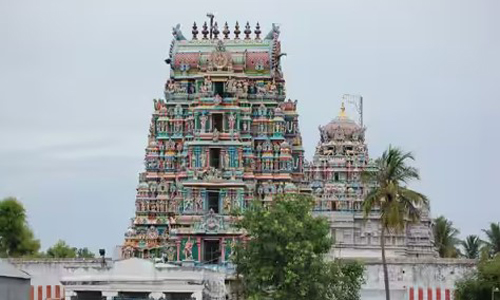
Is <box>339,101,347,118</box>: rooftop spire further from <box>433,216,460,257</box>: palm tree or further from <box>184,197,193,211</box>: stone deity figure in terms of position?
<box>184,197,193,211</box>: stone deity figure

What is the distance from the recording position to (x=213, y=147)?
79.7 m

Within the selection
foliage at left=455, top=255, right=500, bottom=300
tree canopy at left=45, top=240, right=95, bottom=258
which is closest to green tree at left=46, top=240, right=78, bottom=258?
tree canopy at left=45, top=240, right=95, bottom=258

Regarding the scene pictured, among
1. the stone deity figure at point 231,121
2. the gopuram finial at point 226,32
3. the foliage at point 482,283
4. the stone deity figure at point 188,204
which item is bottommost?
the foliage at point 482,283

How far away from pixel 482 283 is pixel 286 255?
38.8ft

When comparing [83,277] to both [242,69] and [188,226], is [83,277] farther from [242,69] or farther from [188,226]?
[242,69]

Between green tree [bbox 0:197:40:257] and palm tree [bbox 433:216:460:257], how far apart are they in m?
30.5

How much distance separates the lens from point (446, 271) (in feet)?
232

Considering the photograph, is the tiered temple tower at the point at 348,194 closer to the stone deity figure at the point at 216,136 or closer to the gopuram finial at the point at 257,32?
the gopuram finial at the point at 257,32

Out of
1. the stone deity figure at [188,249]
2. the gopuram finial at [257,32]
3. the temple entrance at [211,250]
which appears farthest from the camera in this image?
the gopuram finial at [257,32]

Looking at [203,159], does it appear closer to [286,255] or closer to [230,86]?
[230,86]

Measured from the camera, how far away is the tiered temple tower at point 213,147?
257 ft

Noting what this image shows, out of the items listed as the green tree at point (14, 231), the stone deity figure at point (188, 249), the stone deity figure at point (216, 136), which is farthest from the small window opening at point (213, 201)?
the green tree at point (14, 231)

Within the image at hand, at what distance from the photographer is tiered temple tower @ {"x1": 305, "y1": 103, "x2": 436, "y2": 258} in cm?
9762

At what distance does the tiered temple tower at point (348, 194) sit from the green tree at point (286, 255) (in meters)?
35.4
